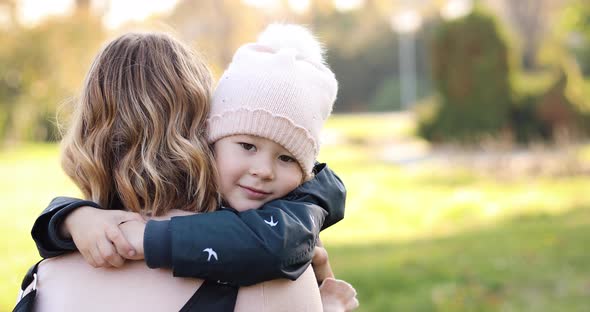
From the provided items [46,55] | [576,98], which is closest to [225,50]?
[46,55]

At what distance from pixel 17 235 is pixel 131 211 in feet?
22.6

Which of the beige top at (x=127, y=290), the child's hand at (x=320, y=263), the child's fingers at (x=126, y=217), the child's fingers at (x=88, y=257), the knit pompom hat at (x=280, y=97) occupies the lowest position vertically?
the child's hand at (x=320, y=263)

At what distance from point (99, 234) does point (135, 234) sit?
75 millimetres

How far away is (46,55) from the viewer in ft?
67.9

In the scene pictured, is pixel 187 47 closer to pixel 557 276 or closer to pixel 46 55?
pixel 557 276

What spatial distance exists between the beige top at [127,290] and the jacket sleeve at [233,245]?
37 mm

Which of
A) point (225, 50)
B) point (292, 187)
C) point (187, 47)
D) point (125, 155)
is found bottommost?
point (225, 50)

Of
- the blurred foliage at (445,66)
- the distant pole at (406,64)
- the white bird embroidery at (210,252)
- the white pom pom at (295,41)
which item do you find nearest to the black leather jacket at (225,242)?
the white bird embroidery at (210,252)

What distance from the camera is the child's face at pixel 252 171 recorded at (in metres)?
1.81

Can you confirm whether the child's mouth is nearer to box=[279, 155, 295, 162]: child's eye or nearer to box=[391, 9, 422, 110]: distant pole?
box=[279, 155, 295, 162]: child's eye

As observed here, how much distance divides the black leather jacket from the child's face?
0.10 meters

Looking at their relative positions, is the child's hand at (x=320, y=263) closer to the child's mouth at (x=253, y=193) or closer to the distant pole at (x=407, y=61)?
the child's mouth at (x=253, y=193)

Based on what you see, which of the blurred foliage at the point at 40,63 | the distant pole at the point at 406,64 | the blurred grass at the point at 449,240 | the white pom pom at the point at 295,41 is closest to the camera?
the white pom pom at the point at 295,41

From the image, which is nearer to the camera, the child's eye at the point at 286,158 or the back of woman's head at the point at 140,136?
the back of woman's head at the point at 140,136
